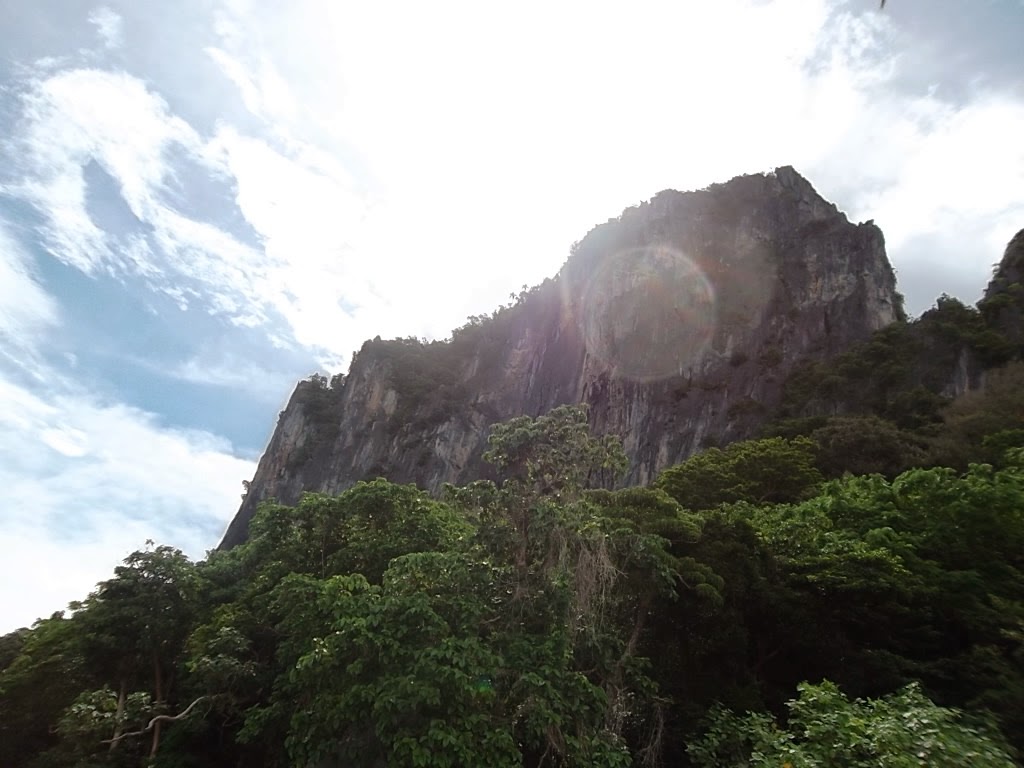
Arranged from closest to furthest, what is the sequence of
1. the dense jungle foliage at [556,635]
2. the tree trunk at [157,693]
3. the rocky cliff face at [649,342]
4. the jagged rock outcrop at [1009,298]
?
1. the dense jungle foliage at [556,635]
2. the tree trunk at [157,693]
3. the jagged rock outcrop at [1009,298]
4. the rocky cliff face at [649,342]

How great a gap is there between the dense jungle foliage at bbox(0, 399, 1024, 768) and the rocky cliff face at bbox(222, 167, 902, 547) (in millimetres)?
27510

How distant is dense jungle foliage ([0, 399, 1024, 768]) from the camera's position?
6.62 metres

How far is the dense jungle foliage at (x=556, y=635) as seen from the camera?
21.7 feet

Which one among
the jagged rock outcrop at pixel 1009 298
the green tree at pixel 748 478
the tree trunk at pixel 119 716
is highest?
the jagged rock outcrop at pixel 1009 298

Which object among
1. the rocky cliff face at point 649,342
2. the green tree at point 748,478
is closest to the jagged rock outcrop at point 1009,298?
the rocky cliff face at point 649,342

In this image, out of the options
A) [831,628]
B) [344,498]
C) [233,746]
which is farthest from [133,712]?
[831,628]

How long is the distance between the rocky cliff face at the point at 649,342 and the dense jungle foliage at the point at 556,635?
27.5 metres

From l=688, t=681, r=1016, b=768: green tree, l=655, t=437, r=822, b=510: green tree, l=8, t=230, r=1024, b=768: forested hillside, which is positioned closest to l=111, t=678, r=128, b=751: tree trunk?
l=8, t=230, r=1024, b=768: forested hillside

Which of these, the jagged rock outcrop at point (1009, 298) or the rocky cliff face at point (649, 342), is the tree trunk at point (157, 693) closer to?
the rocky cliff face at point (649, 342)

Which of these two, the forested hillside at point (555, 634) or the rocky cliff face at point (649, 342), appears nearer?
the forested hillside at point (555, 634)

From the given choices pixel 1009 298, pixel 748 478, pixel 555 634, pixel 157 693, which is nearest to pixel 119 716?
pixel 157 693

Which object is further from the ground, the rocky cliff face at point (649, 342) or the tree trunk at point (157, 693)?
the rocky cliff face at point (649, 342)

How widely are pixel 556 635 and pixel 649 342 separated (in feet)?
135

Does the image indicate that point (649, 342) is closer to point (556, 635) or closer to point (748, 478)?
point (748, 478)
